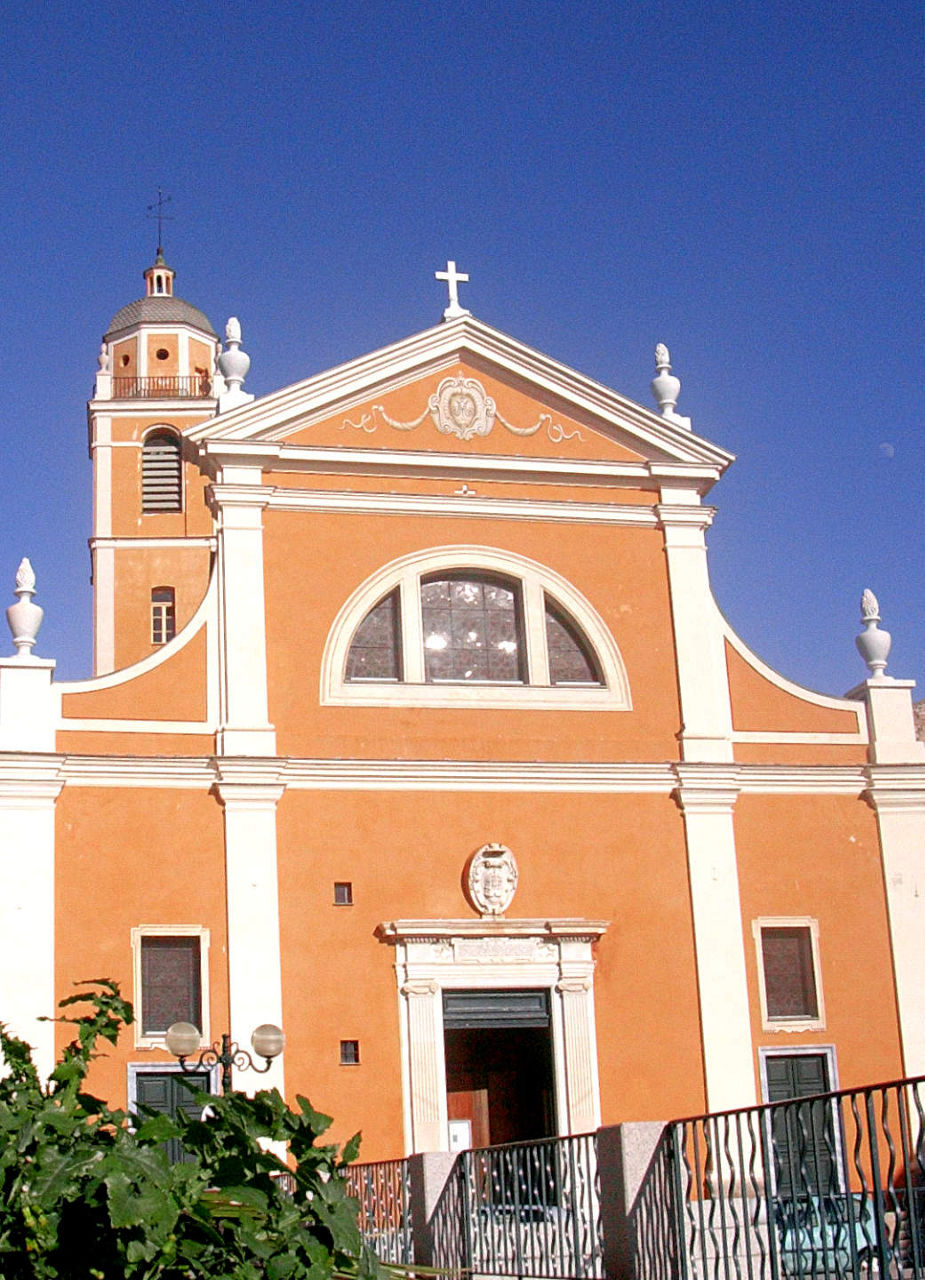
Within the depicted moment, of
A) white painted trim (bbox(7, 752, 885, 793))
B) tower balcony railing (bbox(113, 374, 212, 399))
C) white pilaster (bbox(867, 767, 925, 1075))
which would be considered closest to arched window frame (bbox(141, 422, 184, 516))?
tower balcony railing (bbox(113, 374, 212, 399))

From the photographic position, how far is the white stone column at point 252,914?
1595 cm

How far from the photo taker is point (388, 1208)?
1226 centimetres

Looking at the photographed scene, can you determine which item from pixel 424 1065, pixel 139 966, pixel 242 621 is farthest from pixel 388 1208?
pixel 242 621

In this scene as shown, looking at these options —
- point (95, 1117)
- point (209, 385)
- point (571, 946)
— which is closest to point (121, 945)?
point (571, 946)

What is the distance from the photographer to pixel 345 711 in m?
17.2

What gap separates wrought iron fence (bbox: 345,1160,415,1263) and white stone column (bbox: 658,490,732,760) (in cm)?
655

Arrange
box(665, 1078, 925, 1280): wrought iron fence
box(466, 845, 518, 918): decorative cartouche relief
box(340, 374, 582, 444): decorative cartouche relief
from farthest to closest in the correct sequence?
1. box(340, 374, 582, 444): decorative cartouche relief
2. box(466, 845, 518, 918): decorative cartouche relief
3. box(665, 1078, 925, 1280): wrought iron fence

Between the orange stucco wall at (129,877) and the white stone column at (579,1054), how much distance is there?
10.9ft

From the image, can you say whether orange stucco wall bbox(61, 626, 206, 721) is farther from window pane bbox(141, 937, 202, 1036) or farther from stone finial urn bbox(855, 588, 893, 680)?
stone finial urn bbox(855, 588, 893, 680)

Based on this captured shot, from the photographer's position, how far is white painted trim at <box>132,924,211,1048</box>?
15648 mm

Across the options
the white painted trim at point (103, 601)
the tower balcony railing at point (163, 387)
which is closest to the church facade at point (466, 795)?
the white painted trim at point (103, 601)

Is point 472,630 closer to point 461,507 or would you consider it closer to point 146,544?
point 461,507

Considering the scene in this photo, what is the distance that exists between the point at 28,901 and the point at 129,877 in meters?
0.94

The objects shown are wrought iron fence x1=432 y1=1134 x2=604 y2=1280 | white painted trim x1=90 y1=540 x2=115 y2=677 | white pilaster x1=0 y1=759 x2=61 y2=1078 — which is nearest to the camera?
wrought iron fence x1=432 y1=1134 x2=604 y2=1280
